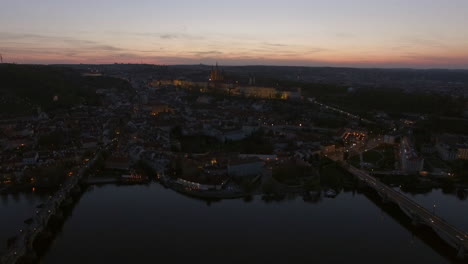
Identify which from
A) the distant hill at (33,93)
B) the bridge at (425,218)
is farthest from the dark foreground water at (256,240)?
the distant hill at (33,93)

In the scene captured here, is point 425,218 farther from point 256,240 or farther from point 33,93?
point 33,93

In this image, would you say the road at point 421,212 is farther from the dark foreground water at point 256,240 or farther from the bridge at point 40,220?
the bridge at point 40,220

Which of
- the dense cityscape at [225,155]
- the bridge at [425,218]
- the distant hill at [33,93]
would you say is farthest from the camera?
the distant hill at [33,93]

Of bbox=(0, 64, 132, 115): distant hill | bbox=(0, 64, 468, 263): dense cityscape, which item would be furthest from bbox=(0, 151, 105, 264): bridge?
bbox=(0, 64, 132, 115): distant hill

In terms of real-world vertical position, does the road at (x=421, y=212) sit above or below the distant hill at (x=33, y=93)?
below

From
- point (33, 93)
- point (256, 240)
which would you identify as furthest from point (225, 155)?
point (33, 93)

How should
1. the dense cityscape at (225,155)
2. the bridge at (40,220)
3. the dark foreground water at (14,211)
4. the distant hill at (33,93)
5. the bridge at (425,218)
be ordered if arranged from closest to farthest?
the bridge at (40,220)
the bridge at (425,218)
the dark foreground water at (14,211)
the dense cityscape at (225,155)
the distant hill at (33,93)

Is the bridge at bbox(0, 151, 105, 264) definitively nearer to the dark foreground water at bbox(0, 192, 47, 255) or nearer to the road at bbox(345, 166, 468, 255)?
the dark foreground water at bbox(0, 192, 47, 255)
